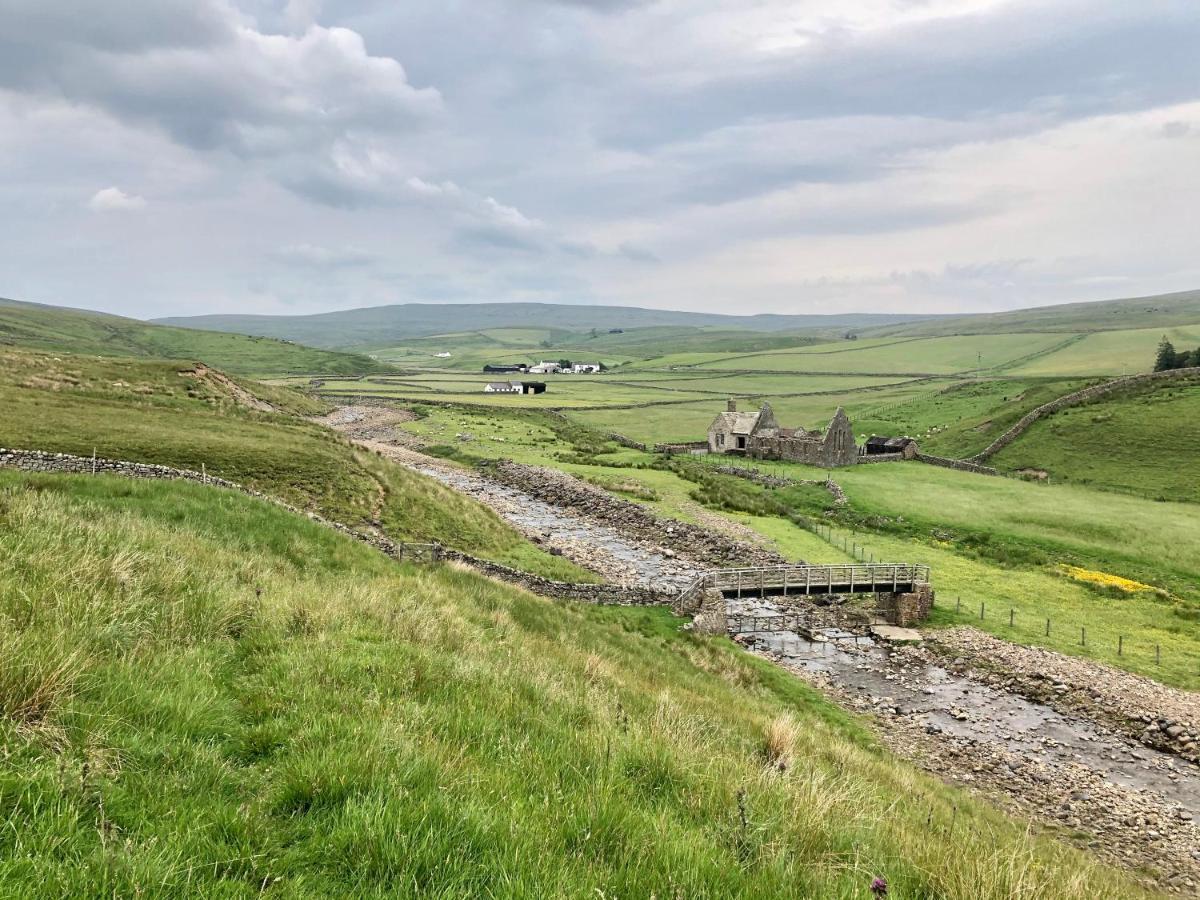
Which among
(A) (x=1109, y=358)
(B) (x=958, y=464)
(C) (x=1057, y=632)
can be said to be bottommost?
(C) (x=1057, y=632)

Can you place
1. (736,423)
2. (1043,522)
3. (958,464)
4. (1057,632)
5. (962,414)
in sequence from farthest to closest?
(962,414), (736,423), (958,464), (1043,522), (1057,632)

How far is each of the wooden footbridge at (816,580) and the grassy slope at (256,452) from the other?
24.7ft

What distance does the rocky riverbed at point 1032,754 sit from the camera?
59.3 ft

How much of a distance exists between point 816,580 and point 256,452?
32.9m

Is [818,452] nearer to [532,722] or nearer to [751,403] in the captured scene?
[751,403]

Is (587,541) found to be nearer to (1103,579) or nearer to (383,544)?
(383,544)

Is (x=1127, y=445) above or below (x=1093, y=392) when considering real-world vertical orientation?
below

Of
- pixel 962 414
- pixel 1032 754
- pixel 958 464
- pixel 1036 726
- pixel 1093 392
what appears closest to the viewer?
pixel 1032 754

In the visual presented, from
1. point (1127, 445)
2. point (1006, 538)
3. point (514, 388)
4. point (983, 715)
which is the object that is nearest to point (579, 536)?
point (983, 715)

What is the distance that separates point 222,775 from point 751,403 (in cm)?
12918

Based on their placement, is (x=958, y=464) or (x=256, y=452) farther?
(x=958, y=464)

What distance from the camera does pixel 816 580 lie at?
33.9 metres

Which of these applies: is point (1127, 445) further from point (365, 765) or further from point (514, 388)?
point (514, 388)

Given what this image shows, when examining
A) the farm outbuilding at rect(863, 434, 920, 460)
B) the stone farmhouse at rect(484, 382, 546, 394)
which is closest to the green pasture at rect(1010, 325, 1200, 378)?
the farm outbuilding at rect(863, 434, 920, 460)
